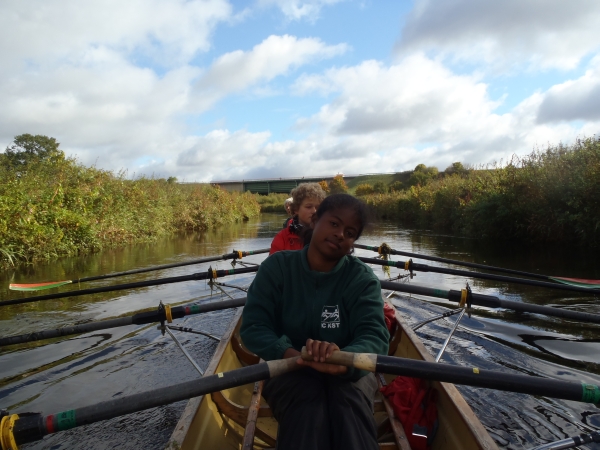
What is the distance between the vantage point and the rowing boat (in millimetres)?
2344

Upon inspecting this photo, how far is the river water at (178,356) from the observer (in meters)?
3.49

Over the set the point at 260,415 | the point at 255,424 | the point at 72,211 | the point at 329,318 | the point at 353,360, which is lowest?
the point at 260,415

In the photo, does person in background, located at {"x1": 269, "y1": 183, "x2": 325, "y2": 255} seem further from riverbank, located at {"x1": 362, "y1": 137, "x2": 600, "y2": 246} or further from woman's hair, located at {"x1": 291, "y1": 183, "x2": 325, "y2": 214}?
riverbank, located at {"x1": 362, "y1": 137, "x2": 600, "y2": 246}

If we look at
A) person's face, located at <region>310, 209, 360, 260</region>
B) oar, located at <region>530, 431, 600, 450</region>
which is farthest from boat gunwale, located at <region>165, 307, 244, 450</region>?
oar, located at <region>530, 431, 600, 450</region>

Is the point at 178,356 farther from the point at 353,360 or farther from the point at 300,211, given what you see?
the point at 353,360

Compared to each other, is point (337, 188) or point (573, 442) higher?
point (337, 188)

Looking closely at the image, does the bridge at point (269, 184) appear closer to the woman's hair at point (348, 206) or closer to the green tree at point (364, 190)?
the green tree at point (364, 190)

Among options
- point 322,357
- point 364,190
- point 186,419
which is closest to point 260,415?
point 186,419

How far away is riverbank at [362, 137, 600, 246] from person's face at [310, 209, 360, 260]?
10.5m

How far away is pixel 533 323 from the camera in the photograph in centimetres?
583

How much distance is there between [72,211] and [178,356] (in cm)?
941

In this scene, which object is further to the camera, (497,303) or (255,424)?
(497,303)

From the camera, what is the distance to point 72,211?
41.5ft

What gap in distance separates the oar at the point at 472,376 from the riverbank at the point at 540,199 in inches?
408
